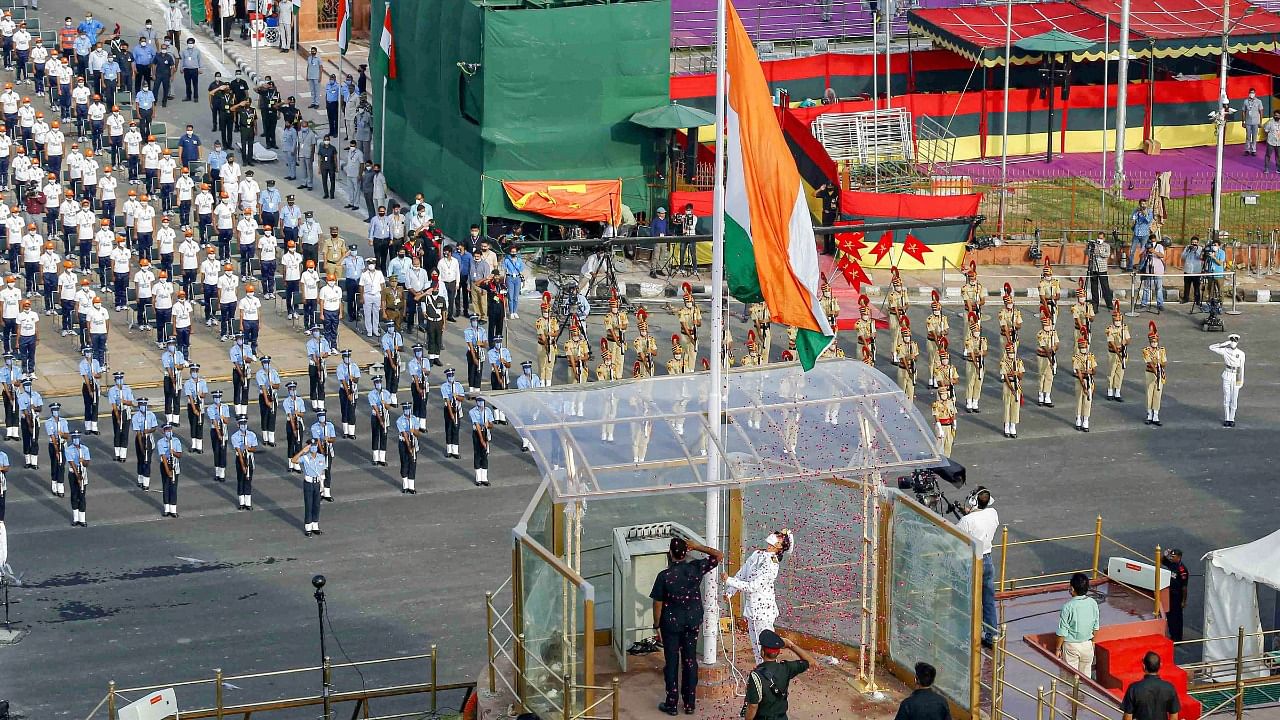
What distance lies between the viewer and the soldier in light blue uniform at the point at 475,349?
117ft

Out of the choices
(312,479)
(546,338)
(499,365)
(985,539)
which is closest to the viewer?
(985,539)

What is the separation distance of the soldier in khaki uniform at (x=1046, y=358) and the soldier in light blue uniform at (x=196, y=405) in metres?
12.9

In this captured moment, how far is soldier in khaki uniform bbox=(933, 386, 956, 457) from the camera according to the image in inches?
1278

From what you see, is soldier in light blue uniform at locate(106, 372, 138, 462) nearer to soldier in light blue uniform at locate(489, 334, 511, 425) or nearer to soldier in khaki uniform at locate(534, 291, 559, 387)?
soldier in light blue uniform at locate(489, 334, 511, 425)

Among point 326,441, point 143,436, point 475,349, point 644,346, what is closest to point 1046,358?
point 644,346

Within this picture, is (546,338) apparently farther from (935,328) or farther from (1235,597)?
(1235,597)

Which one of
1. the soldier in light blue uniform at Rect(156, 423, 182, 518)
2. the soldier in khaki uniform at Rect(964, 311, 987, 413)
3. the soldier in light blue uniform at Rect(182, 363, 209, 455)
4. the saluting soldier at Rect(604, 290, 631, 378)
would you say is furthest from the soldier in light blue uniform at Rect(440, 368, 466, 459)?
the soldier in khaki uniform at Rect(964, 311, 987, 413)

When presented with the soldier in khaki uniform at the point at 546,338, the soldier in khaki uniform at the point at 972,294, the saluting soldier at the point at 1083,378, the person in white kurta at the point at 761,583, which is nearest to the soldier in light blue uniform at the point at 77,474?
the soldier in khaki uniform at the point at 546,338

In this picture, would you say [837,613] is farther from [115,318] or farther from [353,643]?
[115,318]

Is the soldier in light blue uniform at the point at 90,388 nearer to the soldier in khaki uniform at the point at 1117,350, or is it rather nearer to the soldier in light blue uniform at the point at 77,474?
the soldier in light blue uniform at the point at 77,474

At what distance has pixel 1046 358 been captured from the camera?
3531cm

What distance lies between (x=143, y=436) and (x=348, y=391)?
134 inches

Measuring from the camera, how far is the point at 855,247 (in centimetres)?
4034

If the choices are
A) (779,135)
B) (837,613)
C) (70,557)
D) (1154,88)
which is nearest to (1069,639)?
(837,613)
